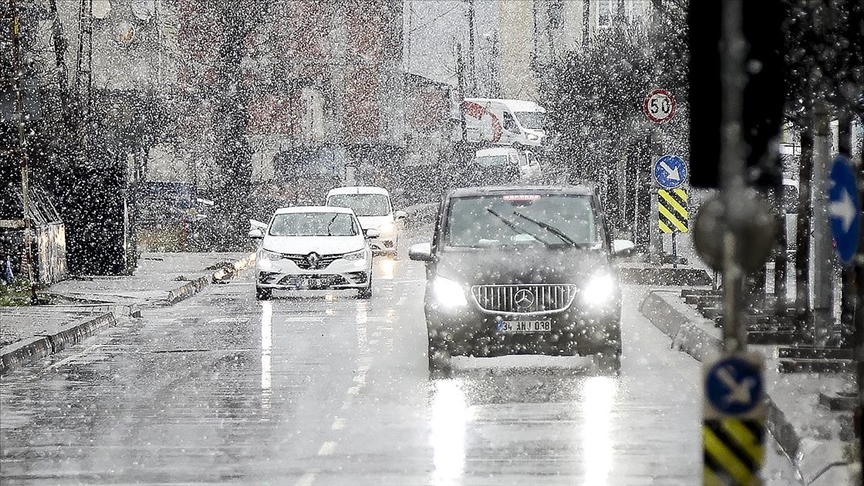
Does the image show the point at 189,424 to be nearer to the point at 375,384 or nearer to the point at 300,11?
the point at 375,384

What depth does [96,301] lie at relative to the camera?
25766 mm

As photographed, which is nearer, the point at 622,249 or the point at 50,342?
the point at 622,249

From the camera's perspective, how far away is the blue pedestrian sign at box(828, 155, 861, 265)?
30.1 ft

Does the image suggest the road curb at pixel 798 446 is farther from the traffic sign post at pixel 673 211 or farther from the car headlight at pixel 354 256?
the traffic sign post at pixel 673 211

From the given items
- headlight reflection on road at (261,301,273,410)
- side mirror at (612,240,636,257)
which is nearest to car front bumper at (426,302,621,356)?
side mirror at (612,240,636,257)

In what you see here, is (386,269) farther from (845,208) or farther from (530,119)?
(530,119)

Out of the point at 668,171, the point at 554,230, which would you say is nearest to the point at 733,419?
the point at 554,230

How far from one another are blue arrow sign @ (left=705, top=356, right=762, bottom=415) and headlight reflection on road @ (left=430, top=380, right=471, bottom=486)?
416 centimetres

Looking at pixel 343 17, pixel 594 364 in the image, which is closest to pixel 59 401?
pixel 594 364

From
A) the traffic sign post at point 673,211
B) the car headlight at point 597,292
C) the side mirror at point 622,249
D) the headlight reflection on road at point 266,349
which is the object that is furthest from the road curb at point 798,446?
the traffic sign post at point 673,211

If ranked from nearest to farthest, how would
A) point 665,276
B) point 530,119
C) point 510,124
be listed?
point 665,276
point 510,124
point 530,119

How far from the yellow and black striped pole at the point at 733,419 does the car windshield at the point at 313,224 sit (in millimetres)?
22218

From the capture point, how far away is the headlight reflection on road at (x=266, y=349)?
15311 millimetres

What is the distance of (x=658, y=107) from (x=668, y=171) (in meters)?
1.08
